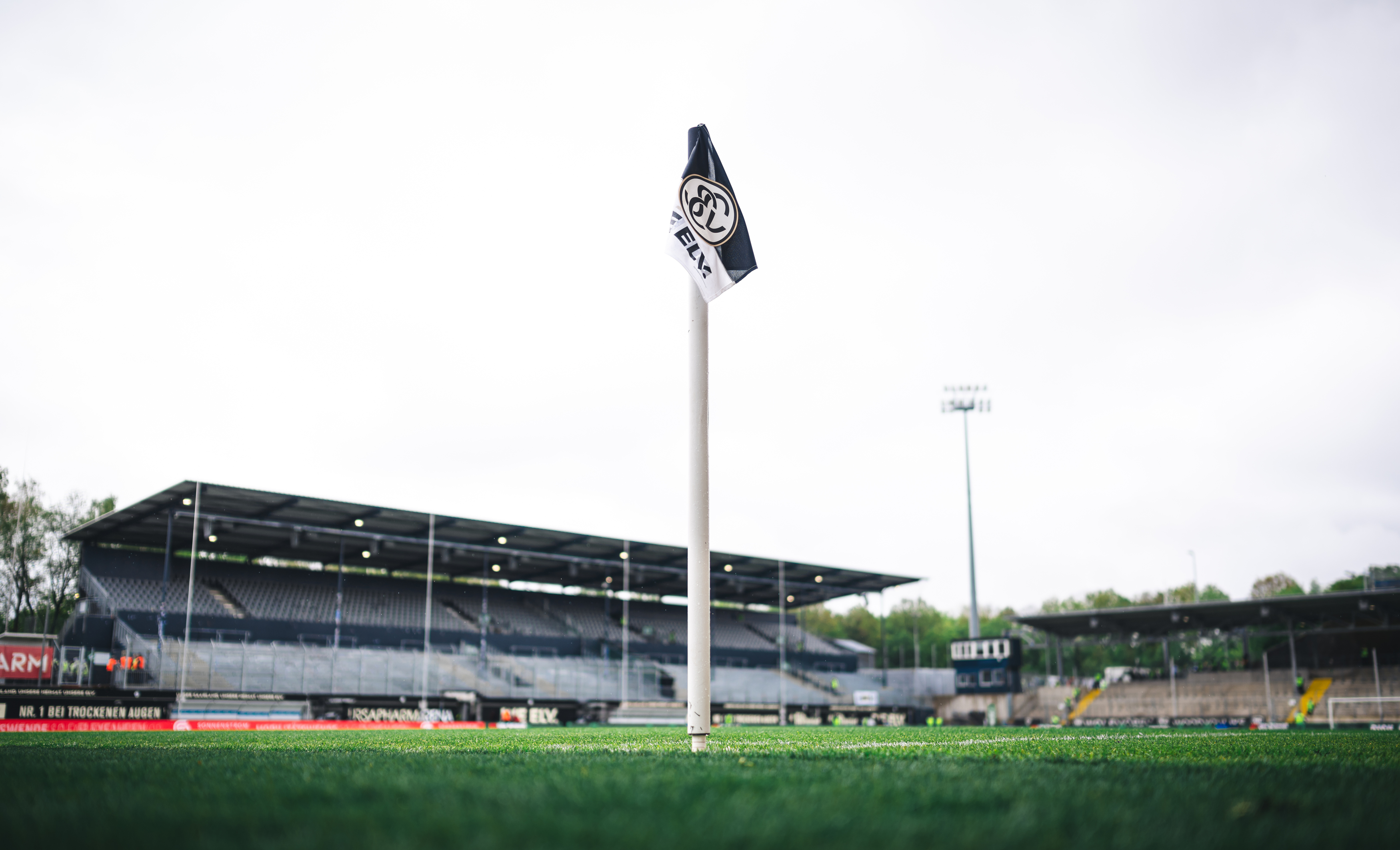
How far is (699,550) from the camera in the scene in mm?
6008

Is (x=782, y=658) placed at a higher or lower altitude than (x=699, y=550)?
lower

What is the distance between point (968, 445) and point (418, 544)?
25.8 m

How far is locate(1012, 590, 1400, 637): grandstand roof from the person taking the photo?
35656 millimetres

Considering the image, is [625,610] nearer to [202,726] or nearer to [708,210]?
[202,726]

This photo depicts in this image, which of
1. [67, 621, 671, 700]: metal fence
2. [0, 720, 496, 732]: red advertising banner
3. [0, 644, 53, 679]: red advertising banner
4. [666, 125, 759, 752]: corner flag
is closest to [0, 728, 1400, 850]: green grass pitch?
[666, 125, 759, 752]: corner flag

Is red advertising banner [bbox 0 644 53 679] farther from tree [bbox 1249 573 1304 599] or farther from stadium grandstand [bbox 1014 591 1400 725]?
tree [bbox 1249 573 1304 599]

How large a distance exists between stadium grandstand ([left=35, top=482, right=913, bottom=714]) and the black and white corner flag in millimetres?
25460

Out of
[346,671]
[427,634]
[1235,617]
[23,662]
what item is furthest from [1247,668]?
[23,662]

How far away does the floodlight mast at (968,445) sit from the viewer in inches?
1522

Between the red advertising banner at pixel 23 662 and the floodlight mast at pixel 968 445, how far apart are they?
33.6 meters

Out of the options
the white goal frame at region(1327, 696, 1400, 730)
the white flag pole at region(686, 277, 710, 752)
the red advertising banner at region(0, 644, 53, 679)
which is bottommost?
the white goal frame at region(1327, 696, 1400, 730)

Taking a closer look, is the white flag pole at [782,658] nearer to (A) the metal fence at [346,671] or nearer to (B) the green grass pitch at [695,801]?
(A) the metal fence at [346,671]

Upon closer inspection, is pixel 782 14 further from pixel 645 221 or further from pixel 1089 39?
pixel 645 221

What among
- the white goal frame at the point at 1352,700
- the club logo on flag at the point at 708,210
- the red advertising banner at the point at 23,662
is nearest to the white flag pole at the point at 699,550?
the club logo on flag at the point at 708,210
